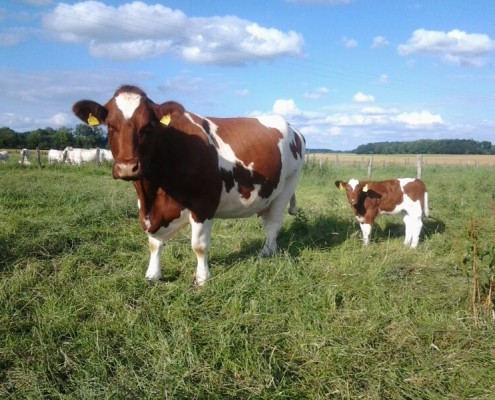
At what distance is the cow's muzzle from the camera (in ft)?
13.1

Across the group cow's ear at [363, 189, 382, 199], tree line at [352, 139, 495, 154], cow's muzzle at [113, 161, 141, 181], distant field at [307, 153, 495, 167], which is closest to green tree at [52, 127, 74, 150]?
distant field at [307, 153, 495, 167]

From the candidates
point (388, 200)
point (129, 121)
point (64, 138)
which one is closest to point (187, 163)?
point (129, 121)

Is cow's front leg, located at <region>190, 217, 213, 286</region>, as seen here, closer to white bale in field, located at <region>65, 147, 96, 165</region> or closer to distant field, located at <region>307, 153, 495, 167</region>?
distant field, located at <region>307, 153, 495, 167</region>

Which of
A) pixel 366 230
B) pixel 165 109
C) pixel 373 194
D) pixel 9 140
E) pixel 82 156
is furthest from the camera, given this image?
pixel 9 140

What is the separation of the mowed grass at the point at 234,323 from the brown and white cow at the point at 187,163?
66cm

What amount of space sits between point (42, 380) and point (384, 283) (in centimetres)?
348

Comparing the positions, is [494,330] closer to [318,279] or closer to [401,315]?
[401,315]

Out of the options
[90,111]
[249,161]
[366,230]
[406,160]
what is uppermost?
[406,160]

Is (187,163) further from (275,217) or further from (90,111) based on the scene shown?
(275,217)

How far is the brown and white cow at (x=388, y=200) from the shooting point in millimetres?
7902

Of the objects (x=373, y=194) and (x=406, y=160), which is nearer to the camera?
(x=373, y=194)

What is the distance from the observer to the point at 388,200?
8.33m

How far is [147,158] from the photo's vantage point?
4.44 m

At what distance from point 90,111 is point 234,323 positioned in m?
2.42
